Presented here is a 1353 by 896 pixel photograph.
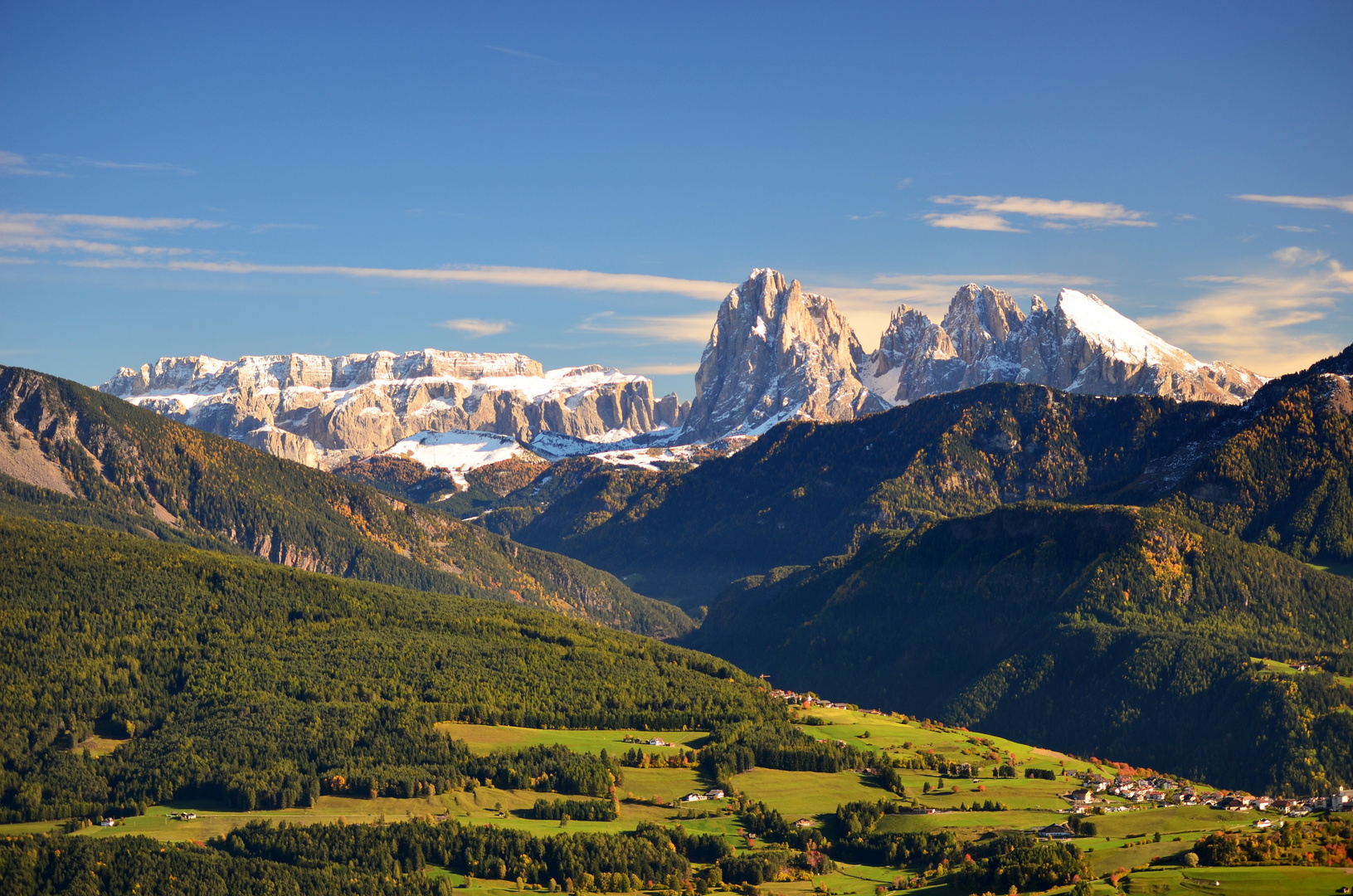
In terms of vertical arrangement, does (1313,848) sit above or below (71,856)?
above

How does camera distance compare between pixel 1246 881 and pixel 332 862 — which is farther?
pixel 332 862

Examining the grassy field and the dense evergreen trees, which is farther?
the dense evergreen trees

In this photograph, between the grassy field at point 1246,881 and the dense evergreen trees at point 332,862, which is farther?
the dense evergreen trees at point 332,862

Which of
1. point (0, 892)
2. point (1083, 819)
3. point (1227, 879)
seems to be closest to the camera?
point (1227, 879)

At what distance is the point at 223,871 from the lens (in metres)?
184

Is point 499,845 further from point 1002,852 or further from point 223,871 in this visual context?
point 1002,852

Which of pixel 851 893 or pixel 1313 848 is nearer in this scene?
pixel 1313 848

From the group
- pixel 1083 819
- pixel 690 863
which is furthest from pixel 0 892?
pixel 1083 819

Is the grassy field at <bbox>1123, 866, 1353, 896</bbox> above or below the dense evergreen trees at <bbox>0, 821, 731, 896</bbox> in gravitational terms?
above

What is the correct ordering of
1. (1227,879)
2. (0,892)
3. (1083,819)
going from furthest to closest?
(1083,819) < (0,892) < (1227,879)

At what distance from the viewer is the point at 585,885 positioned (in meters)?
186

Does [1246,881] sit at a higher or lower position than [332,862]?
higher

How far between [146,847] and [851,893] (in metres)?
88.9

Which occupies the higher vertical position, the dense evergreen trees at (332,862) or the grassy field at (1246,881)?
the grassy field at (1246,881)
